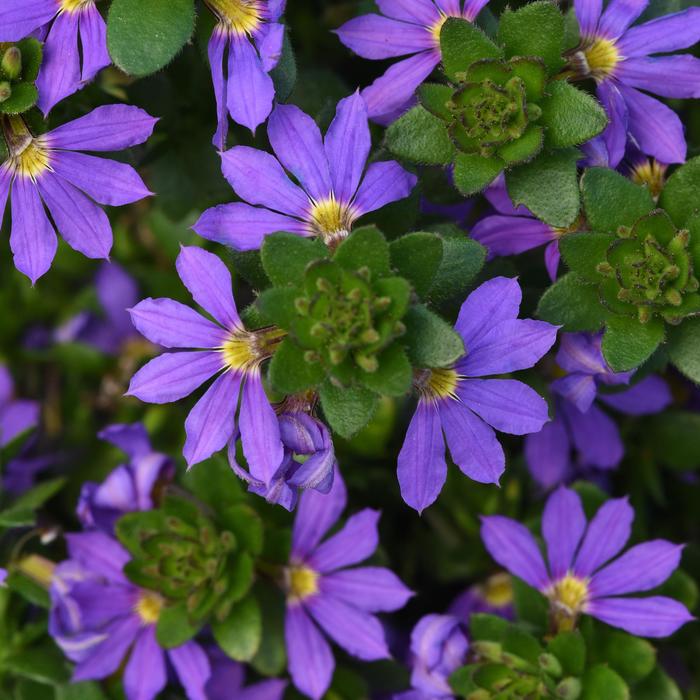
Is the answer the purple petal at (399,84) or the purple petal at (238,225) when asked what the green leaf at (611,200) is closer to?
the purple petal at (399,84)

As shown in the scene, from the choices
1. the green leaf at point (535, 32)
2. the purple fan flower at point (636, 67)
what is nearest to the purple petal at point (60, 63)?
the green leaf at point (535, 32)

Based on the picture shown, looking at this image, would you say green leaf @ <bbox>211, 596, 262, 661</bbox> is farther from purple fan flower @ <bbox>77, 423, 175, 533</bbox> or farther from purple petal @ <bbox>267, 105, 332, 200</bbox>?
purple petal @ <bbox>267, 105, 332, 200</bbox>

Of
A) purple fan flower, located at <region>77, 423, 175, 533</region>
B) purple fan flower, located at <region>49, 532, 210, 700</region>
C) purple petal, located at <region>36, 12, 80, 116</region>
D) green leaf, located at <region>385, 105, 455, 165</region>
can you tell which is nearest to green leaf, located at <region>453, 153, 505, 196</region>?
green leaf, located at <region>385, 105, 455, 165</region>

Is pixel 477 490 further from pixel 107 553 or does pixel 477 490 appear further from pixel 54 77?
pixel 54 77

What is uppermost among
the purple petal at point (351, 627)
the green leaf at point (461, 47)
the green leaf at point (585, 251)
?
the green leaf at point (461, 47)

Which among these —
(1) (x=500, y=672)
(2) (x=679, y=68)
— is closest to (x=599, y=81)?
(2) (x=679, y=68)
